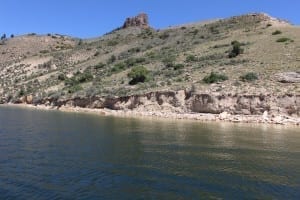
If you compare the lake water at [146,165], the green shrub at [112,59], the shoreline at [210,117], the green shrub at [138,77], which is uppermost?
the green shrub at [112,59]

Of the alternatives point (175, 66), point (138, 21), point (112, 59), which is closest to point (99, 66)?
point (112, 59)

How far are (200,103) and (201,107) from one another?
0.53 m

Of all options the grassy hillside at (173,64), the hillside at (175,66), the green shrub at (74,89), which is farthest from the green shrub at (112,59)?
the green shrub at (74,89)

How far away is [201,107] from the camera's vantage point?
160 feet

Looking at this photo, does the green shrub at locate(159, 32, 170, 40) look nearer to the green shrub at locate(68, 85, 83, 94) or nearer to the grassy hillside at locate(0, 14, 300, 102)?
the grassy hillside at locate(0, 14, 300, 102)

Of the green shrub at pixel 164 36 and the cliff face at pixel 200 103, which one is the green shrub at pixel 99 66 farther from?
the cliff face at pixel 200 103

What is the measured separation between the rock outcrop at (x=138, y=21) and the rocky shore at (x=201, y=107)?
3673 inches

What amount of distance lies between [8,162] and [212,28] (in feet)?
289

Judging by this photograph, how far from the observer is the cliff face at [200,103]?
145 feet

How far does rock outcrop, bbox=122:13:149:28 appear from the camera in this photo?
493ft

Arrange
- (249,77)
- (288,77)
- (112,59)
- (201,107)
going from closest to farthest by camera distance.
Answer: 1. (201,107)
2. (288,77)
3. (249,77)
4. (112,59)

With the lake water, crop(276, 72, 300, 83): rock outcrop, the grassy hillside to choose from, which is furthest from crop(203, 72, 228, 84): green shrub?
the lake water

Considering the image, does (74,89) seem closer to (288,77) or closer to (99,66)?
(99,66)

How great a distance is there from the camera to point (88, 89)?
64.2m
